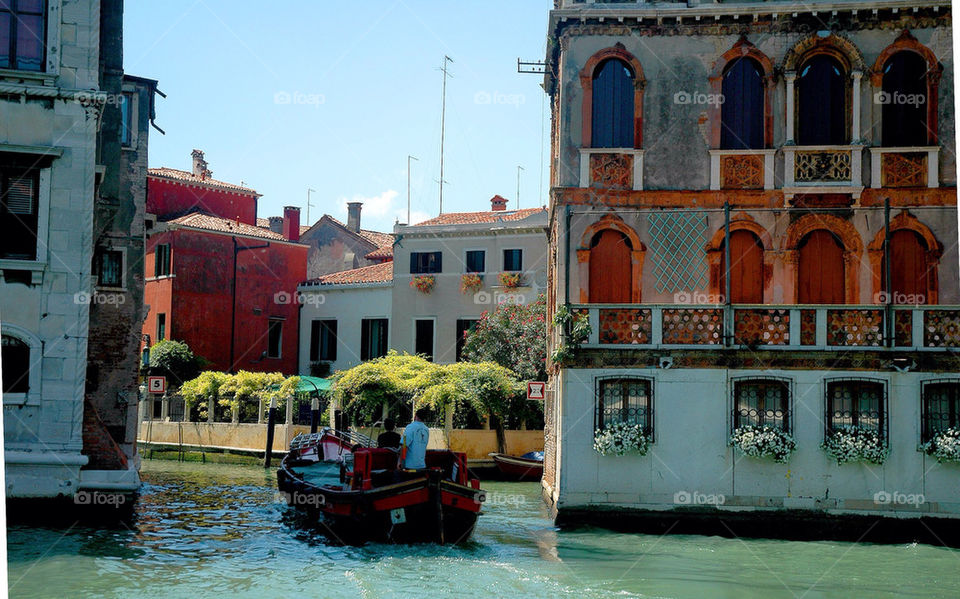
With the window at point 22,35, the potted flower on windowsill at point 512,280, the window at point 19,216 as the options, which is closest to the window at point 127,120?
the window at point 22,35

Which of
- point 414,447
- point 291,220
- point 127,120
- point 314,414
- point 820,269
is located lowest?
point 314,414

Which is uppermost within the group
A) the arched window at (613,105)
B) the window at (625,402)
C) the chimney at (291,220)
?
the chimney at (291,220)

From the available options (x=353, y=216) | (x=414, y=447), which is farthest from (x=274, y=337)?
(x=414, y=447)

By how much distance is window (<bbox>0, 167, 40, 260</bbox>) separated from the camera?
53.5 feet

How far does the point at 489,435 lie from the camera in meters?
29.5

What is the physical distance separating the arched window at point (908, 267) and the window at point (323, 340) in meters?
25.5

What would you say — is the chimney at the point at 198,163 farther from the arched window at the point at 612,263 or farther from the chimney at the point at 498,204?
the arched window at the point at 612,263

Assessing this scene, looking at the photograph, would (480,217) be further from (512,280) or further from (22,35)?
(22,35)

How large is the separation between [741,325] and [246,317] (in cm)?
2640

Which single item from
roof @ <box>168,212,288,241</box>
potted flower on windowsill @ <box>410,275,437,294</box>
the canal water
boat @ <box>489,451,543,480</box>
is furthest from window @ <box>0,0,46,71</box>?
roof @ <box>168,212,288,241</box>

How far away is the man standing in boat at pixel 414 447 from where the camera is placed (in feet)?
51.2

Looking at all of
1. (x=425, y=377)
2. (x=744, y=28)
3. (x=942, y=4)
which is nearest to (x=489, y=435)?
(x=425, y=377)

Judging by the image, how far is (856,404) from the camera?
56.0 ft

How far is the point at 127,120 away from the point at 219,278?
16.9 meters
